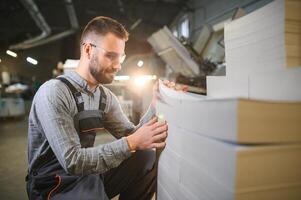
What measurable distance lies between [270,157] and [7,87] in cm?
996

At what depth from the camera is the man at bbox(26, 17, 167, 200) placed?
4.18ft

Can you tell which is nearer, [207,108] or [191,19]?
[207,108]

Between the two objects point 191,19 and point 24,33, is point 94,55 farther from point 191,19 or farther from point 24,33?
point 24,33

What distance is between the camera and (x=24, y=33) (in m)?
12.1

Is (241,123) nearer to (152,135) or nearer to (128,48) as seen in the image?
(152,135)

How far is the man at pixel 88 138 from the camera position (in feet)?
4.18

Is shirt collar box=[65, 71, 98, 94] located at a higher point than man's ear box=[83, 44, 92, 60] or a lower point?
lower

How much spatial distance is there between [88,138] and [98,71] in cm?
40

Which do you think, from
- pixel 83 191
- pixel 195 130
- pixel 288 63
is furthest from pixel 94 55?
pixel 288 63

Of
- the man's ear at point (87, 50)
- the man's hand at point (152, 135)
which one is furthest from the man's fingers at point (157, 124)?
the man's ear at point (87, 50)

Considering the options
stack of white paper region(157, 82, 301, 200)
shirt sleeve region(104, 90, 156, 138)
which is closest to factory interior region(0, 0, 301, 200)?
stack of white paper region(157, 82, 301, 200)

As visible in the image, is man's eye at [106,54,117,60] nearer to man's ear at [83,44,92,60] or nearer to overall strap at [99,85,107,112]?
man's ear at [83,44,92,60]

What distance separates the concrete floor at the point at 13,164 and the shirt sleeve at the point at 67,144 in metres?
1.57

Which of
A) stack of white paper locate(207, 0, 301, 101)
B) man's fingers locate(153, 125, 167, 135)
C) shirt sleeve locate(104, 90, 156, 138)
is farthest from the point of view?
shirt sleeve locate(104, 90, 156, 138)
